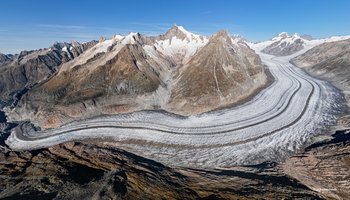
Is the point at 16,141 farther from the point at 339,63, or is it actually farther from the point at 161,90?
the point at 339,63

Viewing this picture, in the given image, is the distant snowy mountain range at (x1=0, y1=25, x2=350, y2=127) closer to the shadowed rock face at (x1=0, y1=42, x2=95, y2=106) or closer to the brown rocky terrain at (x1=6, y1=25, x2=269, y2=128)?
the brown rocky terrain at (x1=6, y1=25, x2=269, y2=128)

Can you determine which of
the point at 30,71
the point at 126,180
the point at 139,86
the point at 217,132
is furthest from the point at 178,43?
the point at 126,180

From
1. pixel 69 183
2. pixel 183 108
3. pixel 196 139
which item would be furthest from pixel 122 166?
pixel 183 108

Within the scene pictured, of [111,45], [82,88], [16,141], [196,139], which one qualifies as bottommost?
[16,141]

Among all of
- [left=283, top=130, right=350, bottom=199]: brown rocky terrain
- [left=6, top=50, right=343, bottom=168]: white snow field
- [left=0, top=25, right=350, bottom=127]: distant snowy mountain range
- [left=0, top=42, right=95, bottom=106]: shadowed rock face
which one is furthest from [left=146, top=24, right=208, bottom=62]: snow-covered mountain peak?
[left=283, top=130, right=350, bottom=199]: brown rocky terrain

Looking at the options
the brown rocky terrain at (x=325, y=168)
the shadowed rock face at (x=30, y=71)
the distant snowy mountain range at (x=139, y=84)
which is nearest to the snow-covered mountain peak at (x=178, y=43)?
the distant snowy mountain range at (x=139, y=84)

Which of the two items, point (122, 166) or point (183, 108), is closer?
point (122, 166)

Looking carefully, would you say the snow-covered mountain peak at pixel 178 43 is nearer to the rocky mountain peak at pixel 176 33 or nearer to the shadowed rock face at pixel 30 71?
the rocky mountain peak at pixel 176 33
